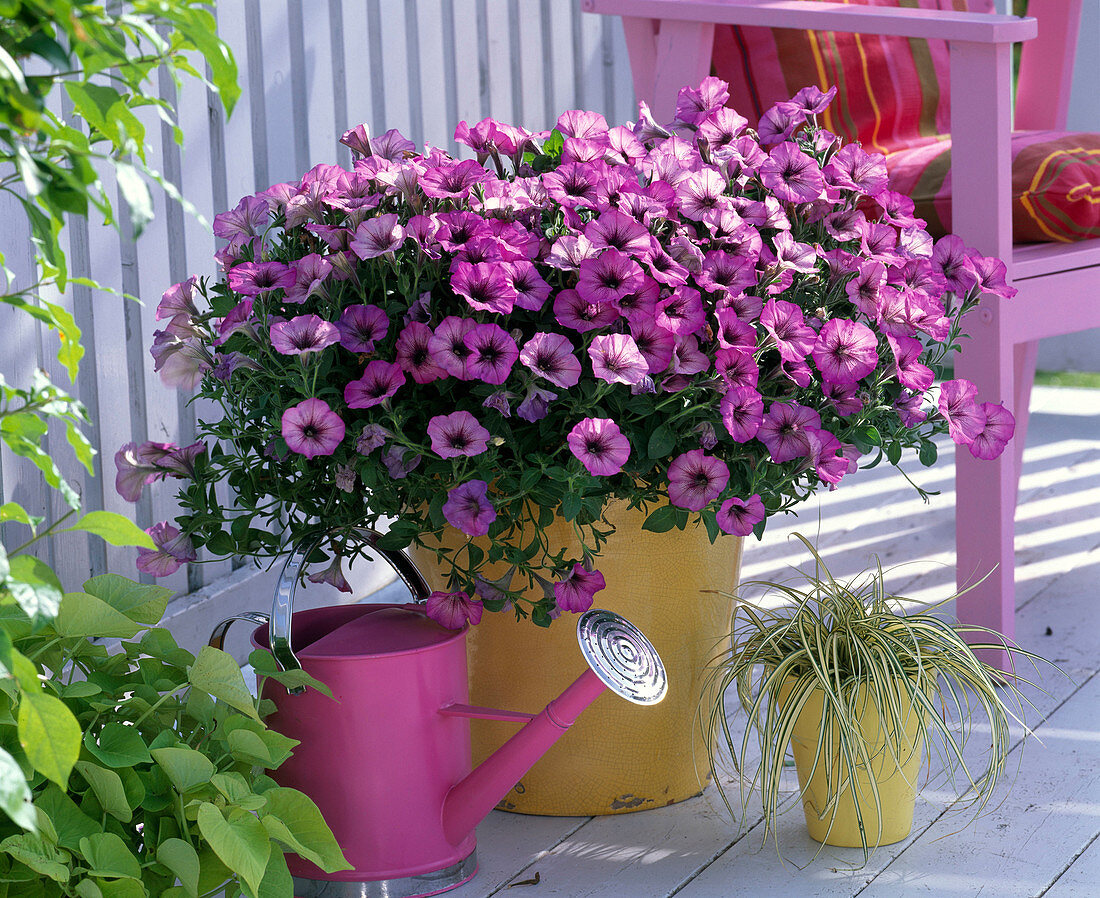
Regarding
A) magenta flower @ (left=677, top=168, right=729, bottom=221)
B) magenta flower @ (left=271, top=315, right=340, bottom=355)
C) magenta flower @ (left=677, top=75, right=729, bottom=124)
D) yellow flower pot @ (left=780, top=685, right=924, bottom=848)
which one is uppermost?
magenta flower @ (left=677, top=75, right=729, bottom=124)

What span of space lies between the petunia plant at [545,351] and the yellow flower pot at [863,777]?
0.69 ft

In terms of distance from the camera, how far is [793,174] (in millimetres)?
1187

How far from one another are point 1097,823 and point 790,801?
31cm

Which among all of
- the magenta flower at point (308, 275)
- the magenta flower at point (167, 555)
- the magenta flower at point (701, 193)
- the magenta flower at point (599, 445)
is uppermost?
the magenta flower at point (701, 193)

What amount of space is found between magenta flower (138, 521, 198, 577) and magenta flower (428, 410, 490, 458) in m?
0.28

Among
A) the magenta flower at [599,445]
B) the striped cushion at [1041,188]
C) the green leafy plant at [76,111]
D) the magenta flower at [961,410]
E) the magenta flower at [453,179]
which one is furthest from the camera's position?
the striped cushion at [1041,188]

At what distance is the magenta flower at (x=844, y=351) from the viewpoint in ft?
3.65

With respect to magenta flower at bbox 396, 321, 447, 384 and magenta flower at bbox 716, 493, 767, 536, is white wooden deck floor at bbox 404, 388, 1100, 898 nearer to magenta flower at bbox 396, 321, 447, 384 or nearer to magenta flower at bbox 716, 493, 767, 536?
magenta flower at bbox 716, 493, 767, 536

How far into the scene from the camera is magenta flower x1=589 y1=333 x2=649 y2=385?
3.25 ft

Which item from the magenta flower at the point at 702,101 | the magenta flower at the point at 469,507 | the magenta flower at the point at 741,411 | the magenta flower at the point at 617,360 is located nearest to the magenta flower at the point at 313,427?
the magenta flower at the point at 469,507

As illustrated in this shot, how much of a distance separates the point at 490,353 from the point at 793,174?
0.37 meters

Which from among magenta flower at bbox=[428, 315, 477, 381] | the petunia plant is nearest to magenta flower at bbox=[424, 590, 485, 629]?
the petunia plant

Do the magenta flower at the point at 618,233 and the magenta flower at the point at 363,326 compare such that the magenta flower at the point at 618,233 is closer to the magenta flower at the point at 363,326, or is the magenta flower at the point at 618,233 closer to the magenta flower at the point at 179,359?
the magenta flower at the point at 363,326

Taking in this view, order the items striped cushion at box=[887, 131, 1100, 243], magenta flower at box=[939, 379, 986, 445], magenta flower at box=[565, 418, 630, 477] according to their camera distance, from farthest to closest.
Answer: striped cushion at box=[887, 131, 1100, 243] → magenta flower at box=[939, 379, 986, 445] → magenta flower at box=[565, 418, 630, 477]
